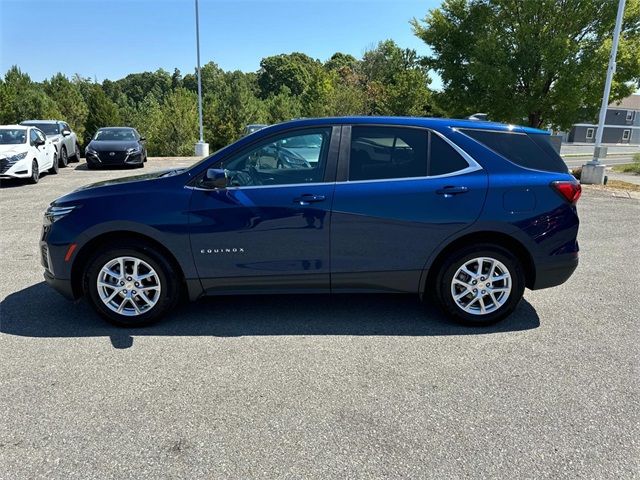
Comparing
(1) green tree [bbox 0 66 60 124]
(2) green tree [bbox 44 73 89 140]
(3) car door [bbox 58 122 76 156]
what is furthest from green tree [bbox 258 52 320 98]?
(3) car door [bbox 58 122 76 156]

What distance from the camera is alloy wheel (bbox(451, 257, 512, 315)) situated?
3.96 m

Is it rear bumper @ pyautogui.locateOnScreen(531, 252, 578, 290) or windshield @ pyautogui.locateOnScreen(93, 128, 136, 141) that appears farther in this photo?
windshield @ pyautogui.locateOnScreen(93, 128, 136, 141)

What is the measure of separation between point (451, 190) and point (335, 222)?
0.98 metres

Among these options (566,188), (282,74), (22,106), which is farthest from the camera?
(282,74)

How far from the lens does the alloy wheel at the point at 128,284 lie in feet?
12.8

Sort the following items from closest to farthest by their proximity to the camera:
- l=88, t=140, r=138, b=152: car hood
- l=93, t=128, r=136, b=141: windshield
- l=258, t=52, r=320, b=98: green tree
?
1. l=88, t=140, r=138, b=152: car hood
2. l=93, t=128, r=136, b=141: windshield
3. l=258, t=52, r=320, b=98: green tree

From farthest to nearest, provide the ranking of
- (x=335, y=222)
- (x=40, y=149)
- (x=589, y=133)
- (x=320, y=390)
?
(x=589, y=133) < (x=40, y=149) < (x=335, y=222) < (x=320, y=390)

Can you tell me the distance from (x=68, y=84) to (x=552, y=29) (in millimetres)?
31460

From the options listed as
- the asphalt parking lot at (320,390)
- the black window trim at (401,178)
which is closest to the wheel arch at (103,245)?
the asphalt parking lot at (320,390)

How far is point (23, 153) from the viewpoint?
39.7 ft

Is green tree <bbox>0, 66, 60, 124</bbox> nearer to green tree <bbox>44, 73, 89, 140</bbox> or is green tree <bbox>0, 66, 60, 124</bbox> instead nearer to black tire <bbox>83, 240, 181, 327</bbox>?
green tree <bbox>44, 73, 89, 140</bbox>

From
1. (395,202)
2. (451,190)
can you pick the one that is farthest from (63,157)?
(451,190)

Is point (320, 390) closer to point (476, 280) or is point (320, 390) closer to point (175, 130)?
Answer: point (476, 280)

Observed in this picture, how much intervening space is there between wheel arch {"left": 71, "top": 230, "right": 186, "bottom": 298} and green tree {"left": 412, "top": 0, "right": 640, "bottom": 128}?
1346cm
